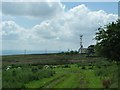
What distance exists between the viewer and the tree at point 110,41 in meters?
40.1

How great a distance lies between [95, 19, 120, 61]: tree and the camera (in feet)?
132

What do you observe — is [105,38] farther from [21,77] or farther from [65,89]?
[65,89]

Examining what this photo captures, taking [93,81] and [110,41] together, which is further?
[110,41]

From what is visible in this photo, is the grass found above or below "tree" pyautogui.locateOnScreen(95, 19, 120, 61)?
below

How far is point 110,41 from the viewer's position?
40.3 metres

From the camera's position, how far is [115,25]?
41.2m

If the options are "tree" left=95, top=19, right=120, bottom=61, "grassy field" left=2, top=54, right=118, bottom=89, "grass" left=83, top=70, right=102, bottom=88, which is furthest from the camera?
"tree" left=95, top=19, right=120, bottom=61

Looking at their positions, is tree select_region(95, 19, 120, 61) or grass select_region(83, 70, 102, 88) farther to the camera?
tree select_region(95, 19, 120, 61)

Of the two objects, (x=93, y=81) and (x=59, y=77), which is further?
(x=59, y=77)

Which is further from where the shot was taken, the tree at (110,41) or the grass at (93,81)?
the tree at (110,41)

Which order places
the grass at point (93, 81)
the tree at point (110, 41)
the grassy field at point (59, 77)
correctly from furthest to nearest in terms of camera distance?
the tree at point (110, 41)
the grassy field at point (59, 77)
the grass at point (93, 81)

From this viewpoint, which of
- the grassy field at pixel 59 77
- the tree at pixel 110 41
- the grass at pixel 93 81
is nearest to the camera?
the grass at pixel 93 81

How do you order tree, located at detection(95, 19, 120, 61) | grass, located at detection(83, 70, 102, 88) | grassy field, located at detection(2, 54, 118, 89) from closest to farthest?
grass, located at detection(83, 70, 102, 88) → grassy field, located at detection(2, 54, 118, 89) → tree, located at detection(95, 19, 120, 61)

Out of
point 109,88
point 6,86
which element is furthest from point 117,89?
point 6,86
